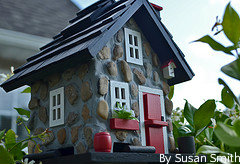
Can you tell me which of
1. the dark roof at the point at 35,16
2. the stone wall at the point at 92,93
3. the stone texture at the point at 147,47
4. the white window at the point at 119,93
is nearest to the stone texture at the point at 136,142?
the stone wall at the point at 92,93

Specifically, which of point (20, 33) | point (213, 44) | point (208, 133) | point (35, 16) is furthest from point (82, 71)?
point (35, 16)

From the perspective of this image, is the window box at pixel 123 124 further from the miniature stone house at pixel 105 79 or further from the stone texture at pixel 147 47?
the stone texture at pixel 147 47

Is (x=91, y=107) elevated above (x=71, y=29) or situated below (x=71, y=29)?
below

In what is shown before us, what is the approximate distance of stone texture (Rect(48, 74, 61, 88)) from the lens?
2521mm

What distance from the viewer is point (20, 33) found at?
4.90 m

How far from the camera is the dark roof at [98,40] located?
2.17 meters

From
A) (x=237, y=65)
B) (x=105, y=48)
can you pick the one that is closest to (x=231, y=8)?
(x=237, y=65)

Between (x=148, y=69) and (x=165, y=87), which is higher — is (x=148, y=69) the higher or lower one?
the higher one

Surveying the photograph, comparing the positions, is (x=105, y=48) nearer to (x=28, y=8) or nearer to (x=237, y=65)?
(x=237, y=65)

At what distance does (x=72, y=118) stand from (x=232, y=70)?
3.91 ft

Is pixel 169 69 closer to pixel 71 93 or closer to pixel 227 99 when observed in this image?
pixel 227 99

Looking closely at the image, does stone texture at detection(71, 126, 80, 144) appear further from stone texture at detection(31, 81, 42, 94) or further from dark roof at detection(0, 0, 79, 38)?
dark roof at detection(0, 0, 79, 38)

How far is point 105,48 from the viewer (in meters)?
2.34

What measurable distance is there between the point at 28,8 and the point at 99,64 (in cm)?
471
